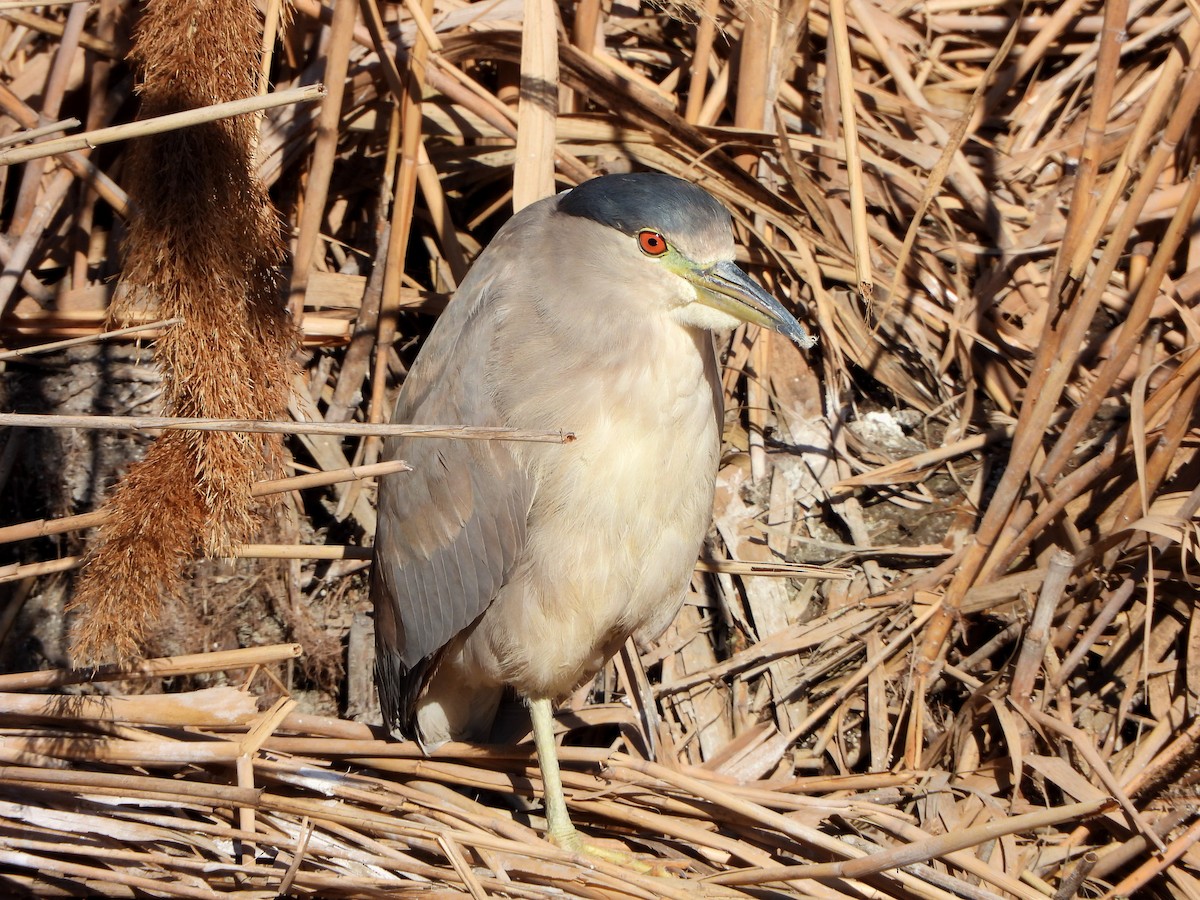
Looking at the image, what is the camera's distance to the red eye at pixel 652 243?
2479mm

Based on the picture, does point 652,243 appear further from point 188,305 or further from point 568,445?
point 188,305

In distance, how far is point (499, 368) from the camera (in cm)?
262

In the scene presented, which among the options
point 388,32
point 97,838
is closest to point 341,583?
point 97,838

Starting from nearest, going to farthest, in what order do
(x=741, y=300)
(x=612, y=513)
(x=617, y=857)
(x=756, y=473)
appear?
1. (x=741, y=300)
2. (x=612, y=513)
3. (x=617, y=857)
4. (x=756, y=473)

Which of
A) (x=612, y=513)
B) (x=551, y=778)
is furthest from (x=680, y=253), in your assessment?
(x=551, y=778)

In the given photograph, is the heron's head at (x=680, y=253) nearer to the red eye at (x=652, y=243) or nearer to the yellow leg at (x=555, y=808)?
the red eye at (x=652, y=243)

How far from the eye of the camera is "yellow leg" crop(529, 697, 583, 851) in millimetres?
2770

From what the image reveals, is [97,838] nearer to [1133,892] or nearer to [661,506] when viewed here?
[661,506]

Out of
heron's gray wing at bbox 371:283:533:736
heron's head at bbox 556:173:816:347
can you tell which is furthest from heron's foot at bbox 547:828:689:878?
heron's head at bbox 556:173:816:347

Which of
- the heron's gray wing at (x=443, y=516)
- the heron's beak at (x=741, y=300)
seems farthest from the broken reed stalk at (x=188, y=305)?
the heron's beak at (x=741, y=300)

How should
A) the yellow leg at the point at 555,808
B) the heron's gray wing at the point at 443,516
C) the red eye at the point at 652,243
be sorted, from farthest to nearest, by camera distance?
the yellow leg at the point at 555,808, the heron's gray wing at the point at 443,516, the red eye at the point at 652,243

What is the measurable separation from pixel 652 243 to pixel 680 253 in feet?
0.21

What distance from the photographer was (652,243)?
2.49 meters

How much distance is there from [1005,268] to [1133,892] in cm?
176
